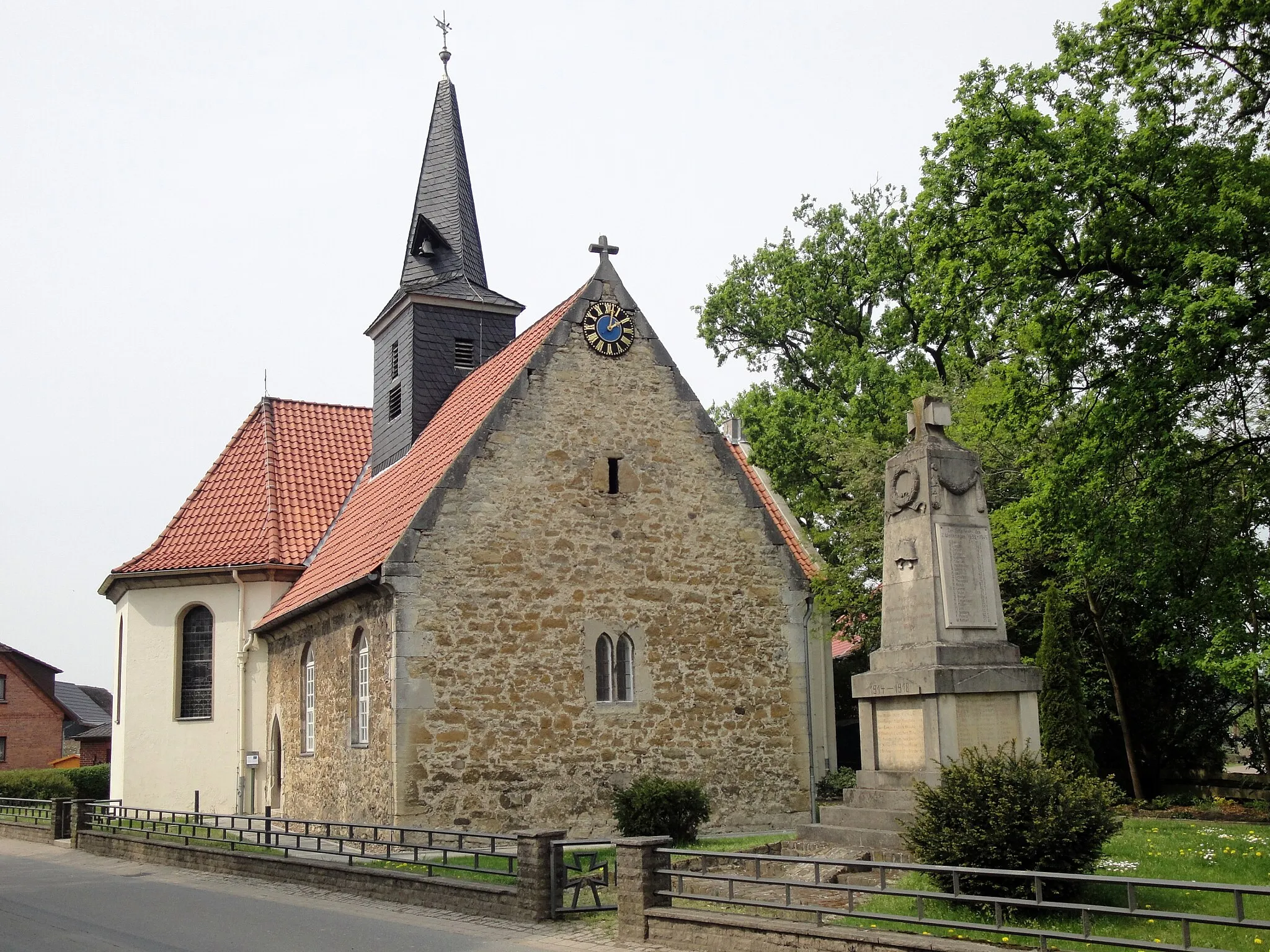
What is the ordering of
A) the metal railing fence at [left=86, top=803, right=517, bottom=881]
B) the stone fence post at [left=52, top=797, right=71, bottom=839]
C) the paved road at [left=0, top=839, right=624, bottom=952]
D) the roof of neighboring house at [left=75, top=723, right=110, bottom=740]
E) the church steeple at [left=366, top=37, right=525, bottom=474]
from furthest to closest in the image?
1. the roof of neighboring house at [left=75, top=723, right=110, bottom=740]
2. the church steeple at [left=366, top=37, right=525, bottom=474]
3. the stone fence post at [left=52, top=797, right=71, bottom=839]
4. the metal railing fence at [left=86, top=803, right=517, bottom=881]
5. the paved road at [left=0, top=839, right=624, bottom=952]

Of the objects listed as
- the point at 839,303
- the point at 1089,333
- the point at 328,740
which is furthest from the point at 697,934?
the point at 839,303

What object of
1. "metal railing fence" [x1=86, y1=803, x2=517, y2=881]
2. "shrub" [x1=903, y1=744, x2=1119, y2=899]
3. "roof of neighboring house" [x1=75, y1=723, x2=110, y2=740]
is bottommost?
"metal railing fence" [x1=86, y1=803, x2=517, y2=881]

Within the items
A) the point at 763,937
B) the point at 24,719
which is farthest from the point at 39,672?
the point at 763,937

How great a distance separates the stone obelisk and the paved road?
148 inches

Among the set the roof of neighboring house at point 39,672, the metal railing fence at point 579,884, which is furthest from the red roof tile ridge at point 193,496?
the roof of neighboring house at point 39,672

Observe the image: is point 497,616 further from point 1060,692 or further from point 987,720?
point 1060,692

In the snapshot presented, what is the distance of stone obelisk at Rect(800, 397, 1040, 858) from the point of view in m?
12.8

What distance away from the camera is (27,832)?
2481 cm

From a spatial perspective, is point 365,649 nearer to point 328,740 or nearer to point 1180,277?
point 328,740

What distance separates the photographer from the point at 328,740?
20141mm

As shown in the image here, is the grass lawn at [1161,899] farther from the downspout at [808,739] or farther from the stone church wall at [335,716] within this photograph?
the stone church wall at [335,716]

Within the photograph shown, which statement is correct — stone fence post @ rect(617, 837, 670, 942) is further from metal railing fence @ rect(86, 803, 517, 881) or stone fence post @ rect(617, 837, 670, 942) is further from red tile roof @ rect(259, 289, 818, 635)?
red tile roof @ rect(259, 289, 818, 635)

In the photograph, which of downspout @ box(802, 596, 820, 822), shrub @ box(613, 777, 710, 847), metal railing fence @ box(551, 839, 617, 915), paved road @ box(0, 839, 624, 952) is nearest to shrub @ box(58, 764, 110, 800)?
paved road @ box(0, 839, 624, 952)

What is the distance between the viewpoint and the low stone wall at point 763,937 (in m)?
8.48
